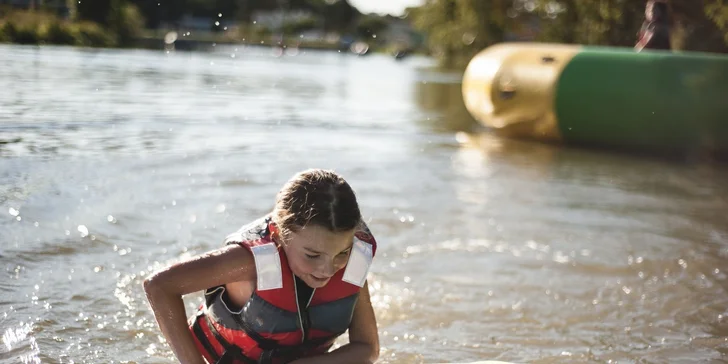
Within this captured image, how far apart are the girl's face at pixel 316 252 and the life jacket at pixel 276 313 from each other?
0.04 metres

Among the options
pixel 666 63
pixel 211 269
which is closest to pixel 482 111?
pixel 666 63

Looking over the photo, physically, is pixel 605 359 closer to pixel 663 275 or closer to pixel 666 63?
pixel 663 275

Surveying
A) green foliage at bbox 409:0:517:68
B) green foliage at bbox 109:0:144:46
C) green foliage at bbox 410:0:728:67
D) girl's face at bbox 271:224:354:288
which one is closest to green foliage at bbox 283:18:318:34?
green foliage at bbox 409:0:517:68

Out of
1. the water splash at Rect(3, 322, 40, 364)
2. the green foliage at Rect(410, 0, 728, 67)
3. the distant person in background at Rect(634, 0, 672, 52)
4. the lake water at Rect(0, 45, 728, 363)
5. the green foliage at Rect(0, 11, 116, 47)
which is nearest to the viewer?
the water splash at Rect(3, 322, 40, 364)

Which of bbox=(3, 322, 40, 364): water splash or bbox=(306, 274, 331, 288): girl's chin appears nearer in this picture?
bbox=(306, 274, 331, 288): girl's chin

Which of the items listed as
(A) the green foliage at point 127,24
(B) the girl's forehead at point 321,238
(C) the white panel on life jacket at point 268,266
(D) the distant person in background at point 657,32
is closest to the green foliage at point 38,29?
(A) the green foliage at point 127,24

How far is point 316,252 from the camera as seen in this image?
230cm

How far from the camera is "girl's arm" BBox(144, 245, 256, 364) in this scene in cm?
228

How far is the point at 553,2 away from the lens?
2417 cm

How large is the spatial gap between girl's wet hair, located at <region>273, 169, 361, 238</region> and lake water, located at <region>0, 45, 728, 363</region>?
51.3 inches

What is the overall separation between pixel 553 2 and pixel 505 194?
1843 centimetres

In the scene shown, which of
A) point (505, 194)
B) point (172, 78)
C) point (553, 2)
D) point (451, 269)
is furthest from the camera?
point (553, 2)

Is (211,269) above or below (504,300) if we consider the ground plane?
above

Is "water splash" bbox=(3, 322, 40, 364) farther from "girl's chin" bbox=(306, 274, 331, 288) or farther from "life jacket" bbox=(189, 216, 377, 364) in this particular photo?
"girl's chin" bbox=(306, 274, 331, 288)
